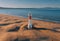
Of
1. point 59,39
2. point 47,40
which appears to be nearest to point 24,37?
point 47,40

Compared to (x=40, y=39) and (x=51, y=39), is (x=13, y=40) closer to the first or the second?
(x=40, y=39)

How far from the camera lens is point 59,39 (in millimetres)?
6164

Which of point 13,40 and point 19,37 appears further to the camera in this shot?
point 19,37

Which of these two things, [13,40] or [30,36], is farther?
[30,36]

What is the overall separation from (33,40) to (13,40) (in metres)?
0.83

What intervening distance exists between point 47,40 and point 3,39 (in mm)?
1867

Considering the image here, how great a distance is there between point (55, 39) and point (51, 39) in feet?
0.59

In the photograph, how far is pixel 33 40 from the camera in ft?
19.4

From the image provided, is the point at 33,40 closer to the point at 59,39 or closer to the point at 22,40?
the point at 22,40

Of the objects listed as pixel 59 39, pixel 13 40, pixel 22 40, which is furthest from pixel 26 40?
pixel 59 39

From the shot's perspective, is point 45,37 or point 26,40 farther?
point 45,37

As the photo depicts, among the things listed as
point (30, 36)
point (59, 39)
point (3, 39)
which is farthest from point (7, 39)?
point (59, 39)

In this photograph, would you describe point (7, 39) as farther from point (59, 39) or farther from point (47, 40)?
point (59, 39)

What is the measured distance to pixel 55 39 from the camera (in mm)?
6117
